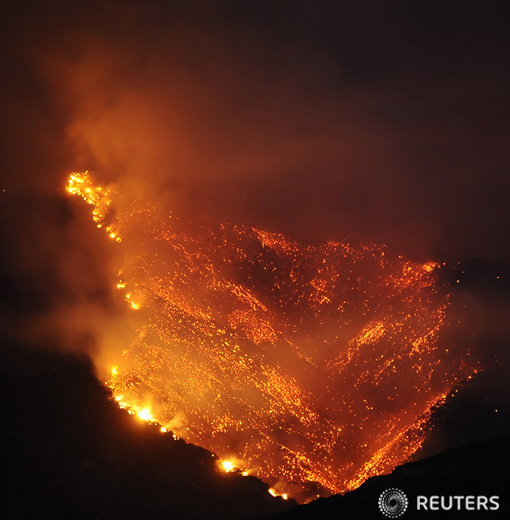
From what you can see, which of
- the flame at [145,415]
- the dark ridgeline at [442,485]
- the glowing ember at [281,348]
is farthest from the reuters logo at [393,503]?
the flame at [145,415]

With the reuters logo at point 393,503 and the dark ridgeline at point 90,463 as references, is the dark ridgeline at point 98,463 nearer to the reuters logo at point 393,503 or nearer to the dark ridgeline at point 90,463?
the dark ridgeline at point 90,463

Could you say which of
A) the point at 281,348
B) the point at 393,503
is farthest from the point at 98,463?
the point at 281,348

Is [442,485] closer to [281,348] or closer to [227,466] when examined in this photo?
[227,466]

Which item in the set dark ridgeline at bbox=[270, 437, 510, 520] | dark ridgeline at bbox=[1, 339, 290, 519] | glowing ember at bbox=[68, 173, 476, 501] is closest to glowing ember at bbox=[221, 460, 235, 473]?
dark ridgeline at bbox=[1, 339, 290, 519]

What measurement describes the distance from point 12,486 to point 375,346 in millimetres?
16997

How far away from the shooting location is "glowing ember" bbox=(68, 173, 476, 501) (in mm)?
18188

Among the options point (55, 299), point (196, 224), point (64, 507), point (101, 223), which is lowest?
point (64, 507)

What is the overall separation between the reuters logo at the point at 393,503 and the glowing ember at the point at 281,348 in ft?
21.5

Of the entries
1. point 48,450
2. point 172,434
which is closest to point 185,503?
point 172,434

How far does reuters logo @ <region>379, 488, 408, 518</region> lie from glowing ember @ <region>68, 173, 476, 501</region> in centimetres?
655

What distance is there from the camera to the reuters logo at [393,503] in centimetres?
957

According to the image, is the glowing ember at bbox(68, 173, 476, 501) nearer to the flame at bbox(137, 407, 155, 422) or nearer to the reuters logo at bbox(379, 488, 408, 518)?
the flame at bbox(137, 407, 155, 422)

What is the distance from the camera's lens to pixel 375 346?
944 inches

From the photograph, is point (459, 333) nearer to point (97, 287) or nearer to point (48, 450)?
point (97, 287)
